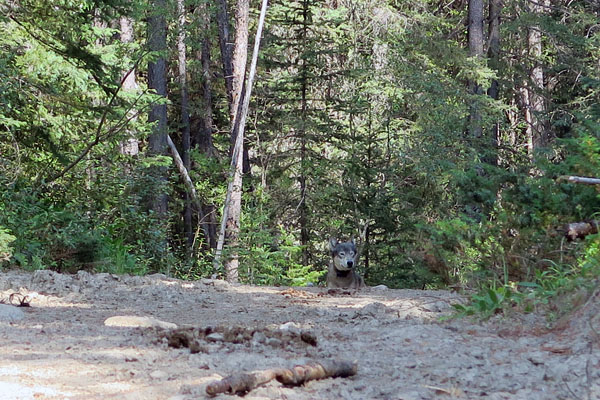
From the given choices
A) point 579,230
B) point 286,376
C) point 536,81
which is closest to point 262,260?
point 579,230

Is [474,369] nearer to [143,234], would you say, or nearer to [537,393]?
[537,393]

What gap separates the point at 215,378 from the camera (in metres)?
4.16

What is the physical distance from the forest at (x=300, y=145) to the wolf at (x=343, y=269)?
99 cm

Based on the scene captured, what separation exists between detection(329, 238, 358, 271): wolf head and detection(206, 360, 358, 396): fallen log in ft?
25.5

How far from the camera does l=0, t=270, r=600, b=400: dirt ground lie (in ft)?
13.0

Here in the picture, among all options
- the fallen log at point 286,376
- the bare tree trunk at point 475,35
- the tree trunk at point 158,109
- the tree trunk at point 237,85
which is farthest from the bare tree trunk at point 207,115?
the fallen log at point 286,376

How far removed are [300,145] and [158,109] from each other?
4.80 m

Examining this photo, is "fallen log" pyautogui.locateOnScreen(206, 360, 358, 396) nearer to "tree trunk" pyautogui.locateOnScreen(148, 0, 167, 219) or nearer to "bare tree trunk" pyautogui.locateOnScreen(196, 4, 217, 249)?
"tree trunk" pyautogui.locateOnScreen(148, 0, 167, 219)

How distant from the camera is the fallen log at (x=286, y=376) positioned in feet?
12.4

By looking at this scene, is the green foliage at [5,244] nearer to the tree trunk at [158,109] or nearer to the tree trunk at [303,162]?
the tree trunk at [158,109]

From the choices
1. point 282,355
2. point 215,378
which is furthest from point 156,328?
point 215,378

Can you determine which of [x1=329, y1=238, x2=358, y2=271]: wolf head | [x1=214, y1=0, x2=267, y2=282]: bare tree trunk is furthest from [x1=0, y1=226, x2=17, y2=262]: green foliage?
[x1=214, y1=0, x2=267, y2=282]: bare tree trunk

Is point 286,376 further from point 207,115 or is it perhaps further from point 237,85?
point 207,115

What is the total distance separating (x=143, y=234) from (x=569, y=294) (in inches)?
411
